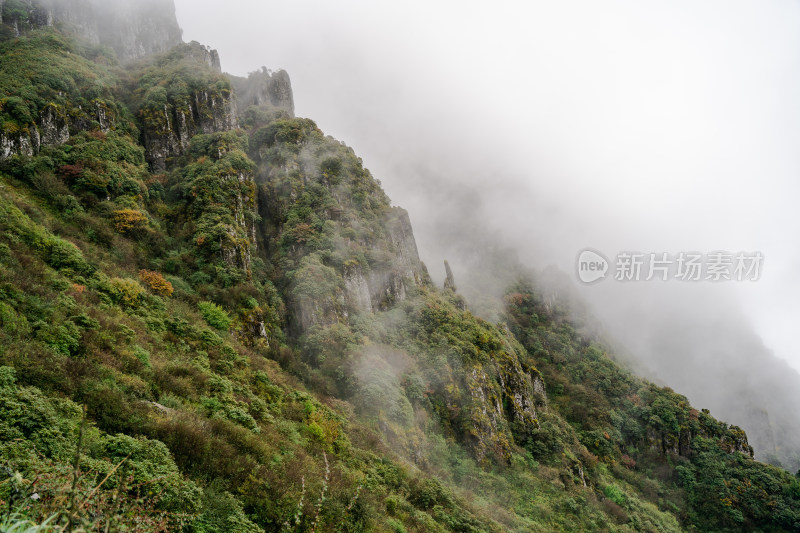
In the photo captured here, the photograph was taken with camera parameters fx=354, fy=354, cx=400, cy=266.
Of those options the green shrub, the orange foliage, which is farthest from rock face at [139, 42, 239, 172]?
the green shrub

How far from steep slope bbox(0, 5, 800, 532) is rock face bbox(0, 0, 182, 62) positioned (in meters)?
4.69

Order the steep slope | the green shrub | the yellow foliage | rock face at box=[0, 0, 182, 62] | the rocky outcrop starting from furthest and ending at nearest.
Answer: rock face at box=[0, 0, 182, 62], the rocky outcrop, the green shrub, the yellow foliage, the steep slope

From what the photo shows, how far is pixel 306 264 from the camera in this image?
110 ft

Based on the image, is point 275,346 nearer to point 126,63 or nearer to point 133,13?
point 126,63

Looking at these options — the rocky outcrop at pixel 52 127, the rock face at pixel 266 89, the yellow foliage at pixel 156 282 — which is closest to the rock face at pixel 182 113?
the rocky outcrop at pixel 52 127

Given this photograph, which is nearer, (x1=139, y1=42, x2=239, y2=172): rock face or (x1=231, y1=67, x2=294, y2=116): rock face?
(x1=139, y1=42, x2=239, y2=172): rock face

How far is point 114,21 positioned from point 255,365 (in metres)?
67.6

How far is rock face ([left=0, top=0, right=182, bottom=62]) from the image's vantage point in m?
41.2

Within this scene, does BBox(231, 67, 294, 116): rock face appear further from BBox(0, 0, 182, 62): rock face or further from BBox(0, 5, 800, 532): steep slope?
BBox(0, 0, 182, 62): rock face

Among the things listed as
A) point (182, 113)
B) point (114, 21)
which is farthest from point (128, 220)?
point (114, 21)

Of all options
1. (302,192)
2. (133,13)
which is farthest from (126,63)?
(302,192)

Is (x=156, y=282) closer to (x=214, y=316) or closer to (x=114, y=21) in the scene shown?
(x=214, y=316)

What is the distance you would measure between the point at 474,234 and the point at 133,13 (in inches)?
3659

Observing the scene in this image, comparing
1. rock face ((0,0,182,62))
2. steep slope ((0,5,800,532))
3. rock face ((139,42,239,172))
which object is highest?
rock face ((0,0,182,62))
